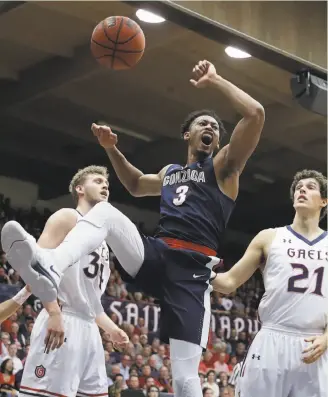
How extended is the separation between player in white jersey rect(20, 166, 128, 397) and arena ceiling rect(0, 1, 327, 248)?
4.75 metres

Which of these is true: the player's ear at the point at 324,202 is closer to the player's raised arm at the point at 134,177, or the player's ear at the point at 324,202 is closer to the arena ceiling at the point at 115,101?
the player's raised arm at the point at 134,177

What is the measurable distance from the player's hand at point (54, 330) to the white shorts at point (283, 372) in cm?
146

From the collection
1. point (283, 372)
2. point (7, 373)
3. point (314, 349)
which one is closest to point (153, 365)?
point (7, 373)

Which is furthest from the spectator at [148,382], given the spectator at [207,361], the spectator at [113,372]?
the spectator at [207,361]

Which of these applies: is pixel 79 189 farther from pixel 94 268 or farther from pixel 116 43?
pixel 116 43

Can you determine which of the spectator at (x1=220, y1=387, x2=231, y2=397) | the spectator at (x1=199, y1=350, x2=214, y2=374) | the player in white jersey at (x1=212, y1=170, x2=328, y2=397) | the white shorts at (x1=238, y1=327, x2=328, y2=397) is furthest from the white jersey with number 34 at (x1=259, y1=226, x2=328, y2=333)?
the spectator at (x1=199, y1=350, x2=214, y2=374)

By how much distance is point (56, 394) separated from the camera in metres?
4.84

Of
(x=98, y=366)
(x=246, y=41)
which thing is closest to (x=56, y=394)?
(x=98, y=366)

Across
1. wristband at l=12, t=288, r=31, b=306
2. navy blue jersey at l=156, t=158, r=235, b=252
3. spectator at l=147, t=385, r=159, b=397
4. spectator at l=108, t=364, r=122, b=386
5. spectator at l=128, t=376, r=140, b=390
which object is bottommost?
spectator at l=147, t=385, r=159, b=397

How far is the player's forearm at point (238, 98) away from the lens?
434 centimetres

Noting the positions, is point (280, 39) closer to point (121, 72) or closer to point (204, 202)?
point (121, 72)

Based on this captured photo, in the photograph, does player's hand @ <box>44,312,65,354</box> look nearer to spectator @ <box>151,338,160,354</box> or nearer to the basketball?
the basketball

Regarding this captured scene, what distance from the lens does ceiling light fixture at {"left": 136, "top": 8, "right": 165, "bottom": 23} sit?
31.9 ft

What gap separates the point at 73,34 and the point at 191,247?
7.40m
